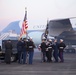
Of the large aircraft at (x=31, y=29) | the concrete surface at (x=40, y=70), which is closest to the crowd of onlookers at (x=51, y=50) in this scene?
the concrete surface at (x=40, y=70)

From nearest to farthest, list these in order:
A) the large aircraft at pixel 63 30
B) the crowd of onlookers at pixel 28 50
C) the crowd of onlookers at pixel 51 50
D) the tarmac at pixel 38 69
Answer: the tarmac at pixel 38 69 < the crowd of onlookers at pixel 28 50 < the crowd of onlookers at pixel 51 50 < the large aircraft at pixel 63 30

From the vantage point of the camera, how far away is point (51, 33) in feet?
81.7

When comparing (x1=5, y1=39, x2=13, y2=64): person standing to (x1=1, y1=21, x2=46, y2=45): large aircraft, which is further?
(x1=1, y1=21, x2=46, y2=45): large aircraft

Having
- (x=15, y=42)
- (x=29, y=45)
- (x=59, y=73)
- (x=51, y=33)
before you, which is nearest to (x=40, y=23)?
(x=51, y=33)

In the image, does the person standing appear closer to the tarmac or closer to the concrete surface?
the tarmac

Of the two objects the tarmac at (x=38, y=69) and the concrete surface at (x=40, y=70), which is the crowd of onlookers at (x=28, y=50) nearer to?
the tarmac at (x=38, y=69)

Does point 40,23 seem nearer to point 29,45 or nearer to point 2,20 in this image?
point 2,20

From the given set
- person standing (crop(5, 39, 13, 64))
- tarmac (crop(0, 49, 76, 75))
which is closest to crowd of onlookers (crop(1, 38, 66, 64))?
person standing (crop(5, 39, 13, 64))

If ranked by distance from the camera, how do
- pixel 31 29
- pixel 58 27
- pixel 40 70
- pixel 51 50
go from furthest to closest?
pixel 31 29 → pixel 58 27 → pixel 51 50 → pixel 40 70

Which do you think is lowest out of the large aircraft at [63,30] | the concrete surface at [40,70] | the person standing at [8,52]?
the concrete surface at [40,70]

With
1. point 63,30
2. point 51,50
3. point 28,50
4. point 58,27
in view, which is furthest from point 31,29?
point 28,50

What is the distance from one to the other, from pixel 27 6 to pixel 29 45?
1500 cm

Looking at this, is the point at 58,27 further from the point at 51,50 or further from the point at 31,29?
the point at 51,50

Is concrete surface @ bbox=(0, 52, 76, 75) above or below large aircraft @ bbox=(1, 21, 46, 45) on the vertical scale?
below
